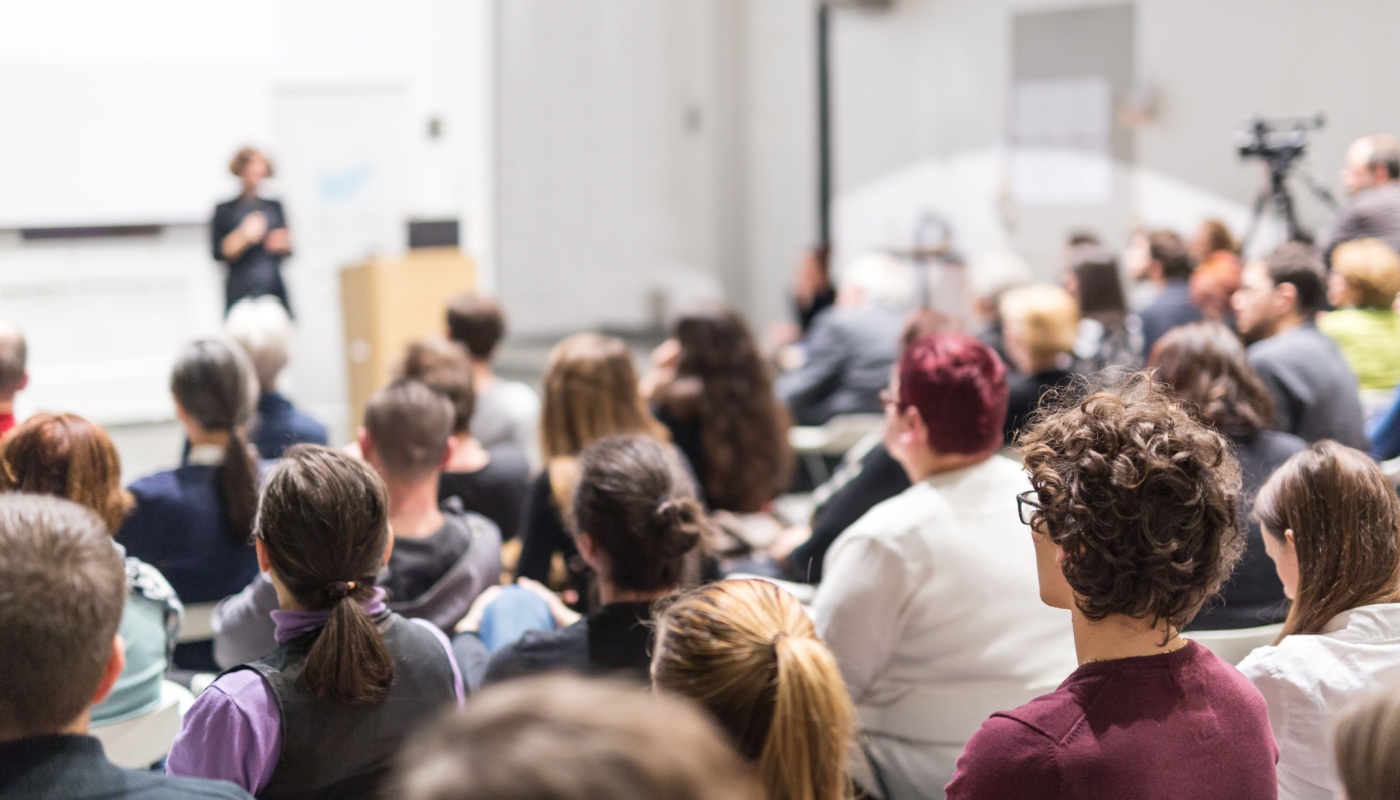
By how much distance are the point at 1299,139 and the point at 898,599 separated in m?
5.02

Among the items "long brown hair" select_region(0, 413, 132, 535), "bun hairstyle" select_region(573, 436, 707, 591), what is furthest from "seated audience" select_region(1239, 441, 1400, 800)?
"long brown hair" select_region(0, 413, 132, 535)

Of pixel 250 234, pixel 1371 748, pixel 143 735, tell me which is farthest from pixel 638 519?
pixel 250 234

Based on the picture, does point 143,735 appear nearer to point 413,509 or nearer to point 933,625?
point 413,509

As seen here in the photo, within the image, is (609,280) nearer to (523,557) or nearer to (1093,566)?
(523,557)

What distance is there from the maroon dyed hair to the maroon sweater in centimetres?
91

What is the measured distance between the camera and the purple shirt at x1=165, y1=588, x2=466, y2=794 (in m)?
1.58

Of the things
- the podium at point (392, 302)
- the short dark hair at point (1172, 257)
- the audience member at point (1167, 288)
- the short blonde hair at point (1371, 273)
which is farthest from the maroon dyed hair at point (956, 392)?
the podium at point (392, 302)

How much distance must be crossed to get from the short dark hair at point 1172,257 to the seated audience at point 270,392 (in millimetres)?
4059

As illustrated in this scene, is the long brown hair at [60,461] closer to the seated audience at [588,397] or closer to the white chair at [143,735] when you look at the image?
the white chair at [143,735]

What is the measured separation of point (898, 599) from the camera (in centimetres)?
212

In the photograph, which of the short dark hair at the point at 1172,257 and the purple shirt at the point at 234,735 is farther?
the short dark hair at the point at 1172,257

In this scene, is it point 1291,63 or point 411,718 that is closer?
point 411,718

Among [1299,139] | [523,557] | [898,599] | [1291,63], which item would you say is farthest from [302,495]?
[1291,63]

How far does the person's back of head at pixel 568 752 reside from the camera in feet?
2.09
